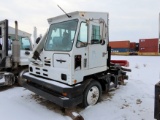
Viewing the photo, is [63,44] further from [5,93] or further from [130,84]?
[130,84]

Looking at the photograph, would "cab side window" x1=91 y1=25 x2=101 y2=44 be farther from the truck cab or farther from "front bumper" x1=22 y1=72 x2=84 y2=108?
"front bumper" x1=22 y1=72 x2=84 y2=108

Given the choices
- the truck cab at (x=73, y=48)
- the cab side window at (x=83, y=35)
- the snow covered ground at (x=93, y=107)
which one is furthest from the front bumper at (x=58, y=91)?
the cab side window at (x=83, y=35)

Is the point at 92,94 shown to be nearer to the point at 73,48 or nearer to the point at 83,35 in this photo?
the point at 73,48

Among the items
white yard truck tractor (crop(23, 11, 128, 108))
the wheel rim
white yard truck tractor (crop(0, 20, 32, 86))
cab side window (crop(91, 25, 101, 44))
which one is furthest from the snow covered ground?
cab side window (crop(91, 25, 101, 44))

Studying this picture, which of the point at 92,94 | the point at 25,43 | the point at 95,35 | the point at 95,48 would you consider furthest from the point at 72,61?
the point at 25,43

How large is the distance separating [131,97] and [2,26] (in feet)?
18.2

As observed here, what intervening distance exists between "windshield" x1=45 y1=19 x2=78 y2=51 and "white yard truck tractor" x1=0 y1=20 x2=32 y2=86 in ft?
6.55

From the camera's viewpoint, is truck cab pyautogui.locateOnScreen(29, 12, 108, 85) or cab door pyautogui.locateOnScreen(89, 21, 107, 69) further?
cab door pyautogui.locateOnScreen(89, 21, 107, 69)

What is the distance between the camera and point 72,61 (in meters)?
4.30

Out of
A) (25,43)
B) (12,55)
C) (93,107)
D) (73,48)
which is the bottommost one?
(93,107)

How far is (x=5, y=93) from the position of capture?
6344 mm

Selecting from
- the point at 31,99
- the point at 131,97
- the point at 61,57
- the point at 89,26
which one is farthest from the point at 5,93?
the point at 131,97

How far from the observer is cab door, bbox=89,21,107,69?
4801 mm

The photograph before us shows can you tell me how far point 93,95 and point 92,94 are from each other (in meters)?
0.06
